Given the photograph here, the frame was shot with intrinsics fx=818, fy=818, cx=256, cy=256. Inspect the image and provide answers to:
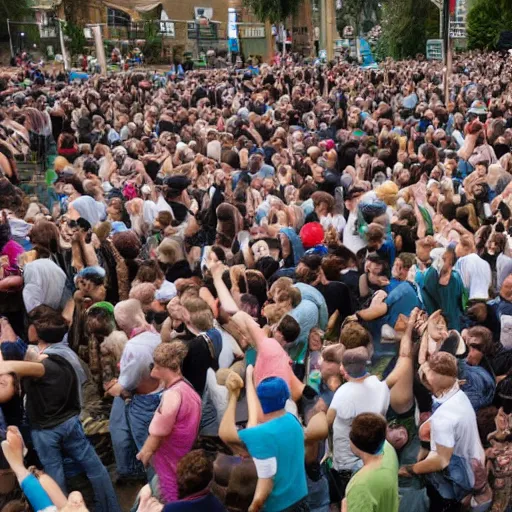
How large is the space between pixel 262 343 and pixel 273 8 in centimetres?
4687

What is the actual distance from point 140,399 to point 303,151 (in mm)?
7354

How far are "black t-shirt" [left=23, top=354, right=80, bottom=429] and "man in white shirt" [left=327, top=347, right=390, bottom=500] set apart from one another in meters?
1.42

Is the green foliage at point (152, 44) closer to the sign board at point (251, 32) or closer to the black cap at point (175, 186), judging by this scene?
the sign board at point (251, 32)

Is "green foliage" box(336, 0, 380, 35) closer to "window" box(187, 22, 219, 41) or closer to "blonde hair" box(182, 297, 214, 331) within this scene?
"window" box(187, 22, 219, 41)

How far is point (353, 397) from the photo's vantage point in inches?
162

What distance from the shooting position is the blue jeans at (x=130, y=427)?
4660 mm

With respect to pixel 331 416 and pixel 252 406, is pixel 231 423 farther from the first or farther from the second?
pixel 331 416

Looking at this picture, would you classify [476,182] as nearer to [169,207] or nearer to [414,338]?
[169,207]

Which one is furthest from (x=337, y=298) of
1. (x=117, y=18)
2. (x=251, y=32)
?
(x=251, y=32)

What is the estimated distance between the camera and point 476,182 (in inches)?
336

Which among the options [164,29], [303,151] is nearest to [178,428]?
[303,151]

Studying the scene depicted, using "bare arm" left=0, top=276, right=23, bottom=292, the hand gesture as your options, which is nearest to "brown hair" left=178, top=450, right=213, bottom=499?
the hand gesture

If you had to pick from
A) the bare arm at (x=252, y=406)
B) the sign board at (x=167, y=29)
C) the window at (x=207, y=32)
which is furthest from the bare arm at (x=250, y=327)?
the sign board at (x=167, y=29)

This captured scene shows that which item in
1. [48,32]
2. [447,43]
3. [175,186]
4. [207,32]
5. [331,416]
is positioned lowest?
[331,416]
